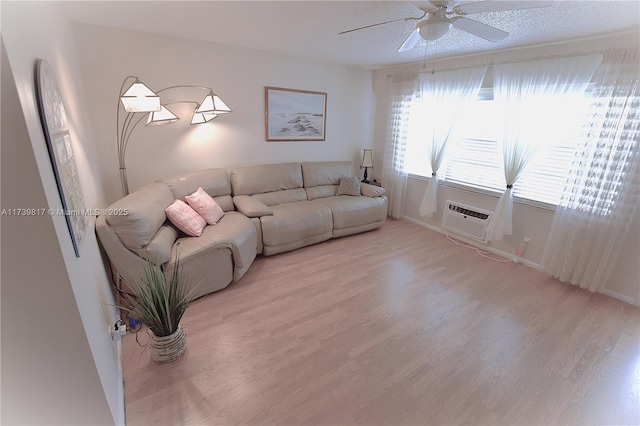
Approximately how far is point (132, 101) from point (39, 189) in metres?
1.64

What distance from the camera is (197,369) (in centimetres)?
180

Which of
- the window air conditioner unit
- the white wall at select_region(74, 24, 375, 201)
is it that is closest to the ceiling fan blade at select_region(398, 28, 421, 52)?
the white wall at select_region(74, 24, 375, 201)

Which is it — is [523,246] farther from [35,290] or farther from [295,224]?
[35,290]

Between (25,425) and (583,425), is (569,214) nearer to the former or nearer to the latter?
(583,425)

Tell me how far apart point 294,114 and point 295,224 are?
5.70 feet

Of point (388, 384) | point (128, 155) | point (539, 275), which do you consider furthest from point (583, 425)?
point (128, 155)

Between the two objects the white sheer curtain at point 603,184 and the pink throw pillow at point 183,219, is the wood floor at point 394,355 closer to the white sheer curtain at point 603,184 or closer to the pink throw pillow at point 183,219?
the white sheer curtain at point 603,184

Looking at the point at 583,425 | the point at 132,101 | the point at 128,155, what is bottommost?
the point at 583,425

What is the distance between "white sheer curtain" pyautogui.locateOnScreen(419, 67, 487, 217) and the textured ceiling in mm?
361

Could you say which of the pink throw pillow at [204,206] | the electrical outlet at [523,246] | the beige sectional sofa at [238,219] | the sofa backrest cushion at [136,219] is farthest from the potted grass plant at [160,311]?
the electrical outlet at [523,246]

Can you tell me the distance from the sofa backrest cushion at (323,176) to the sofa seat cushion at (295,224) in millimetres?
488

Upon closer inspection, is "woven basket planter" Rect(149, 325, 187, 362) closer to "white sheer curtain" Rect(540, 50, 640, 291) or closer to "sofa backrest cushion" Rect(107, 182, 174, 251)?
"sofa backrest cushion" Rect(107, 182, 174, 251)

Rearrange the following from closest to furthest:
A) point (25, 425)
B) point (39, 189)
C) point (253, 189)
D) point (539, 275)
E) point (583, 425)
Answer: point (39, 189), point (25, 425), point (583, 425), point (539, 275), point (253, 189)

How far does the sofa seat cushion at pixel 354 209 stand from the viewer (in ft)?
12.2
